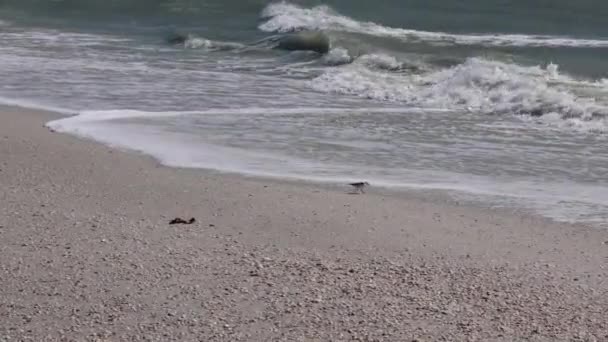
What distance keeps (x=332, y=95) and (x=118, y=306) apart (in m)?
8.17

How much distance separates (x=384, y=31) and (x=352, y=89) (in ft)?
21.7

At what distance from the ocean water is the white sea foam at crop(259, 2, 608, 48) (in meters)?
0.05

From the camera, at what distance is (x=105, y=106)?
11.5m

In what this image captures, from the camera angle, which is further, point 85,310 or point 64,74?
point 64,74

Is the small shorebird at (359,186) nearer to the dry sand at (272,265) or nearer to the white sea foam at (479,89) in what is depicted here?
the dry sand at (272,265)

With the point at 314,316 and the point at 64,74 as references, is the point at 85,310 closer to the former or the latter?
the point at 314,316

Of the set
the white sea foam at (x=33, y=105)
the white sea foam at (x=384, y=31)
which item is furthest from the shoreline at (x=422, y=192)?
the white sea foam at (x=384, y=31)

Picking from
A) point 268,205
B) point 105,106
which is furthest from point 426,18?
point 268,205

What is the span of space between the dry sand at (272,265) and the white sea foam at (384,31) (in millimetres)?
11555

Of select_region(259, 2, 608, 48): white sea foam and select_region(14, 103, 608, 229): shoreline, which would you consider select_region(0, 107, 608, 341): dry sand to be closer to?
select_region(14, 103, 608, 229): shoreline

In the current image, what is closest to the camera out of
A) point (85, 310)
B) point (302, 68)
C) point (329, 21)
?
point (85, 310)

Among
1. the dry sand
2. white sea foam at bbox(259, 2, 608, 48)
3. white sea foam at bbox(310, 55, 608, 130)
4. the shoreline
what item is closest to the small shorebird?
the shoreline

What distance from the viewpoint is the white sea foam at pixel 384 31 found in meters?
18.8

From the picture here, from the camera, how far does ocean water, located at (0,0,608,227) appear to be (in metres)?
8.78
